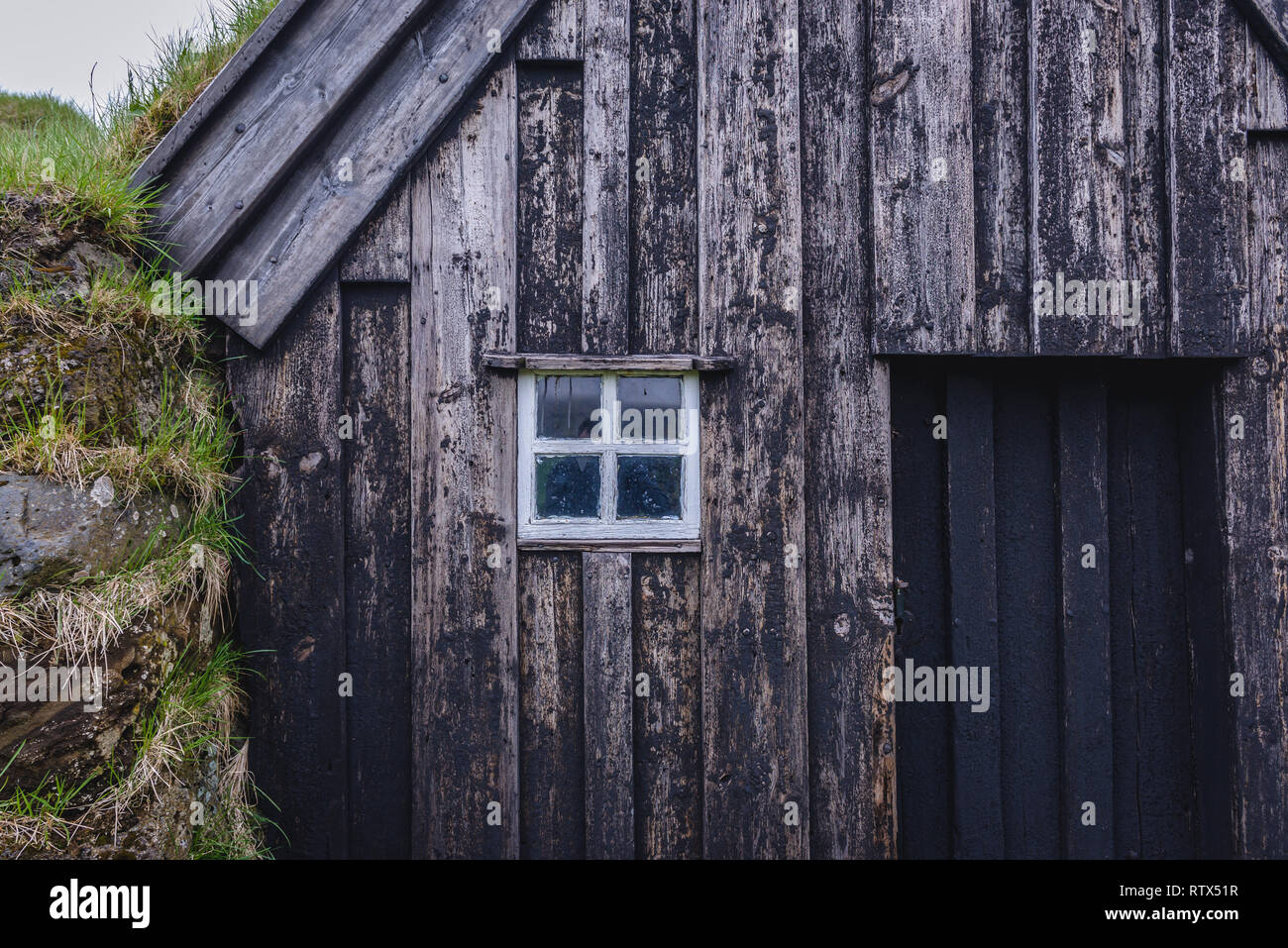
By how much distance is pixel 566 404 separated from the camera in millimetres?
2398

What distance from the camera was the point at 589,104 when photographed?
239cm

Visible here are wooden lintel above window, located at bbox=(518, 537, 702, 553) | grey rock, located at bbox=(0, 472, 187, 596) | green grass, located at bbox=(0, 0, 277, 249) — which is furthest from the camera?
wooden lintel above window, located at bbox=(518, 537, 702, 553)

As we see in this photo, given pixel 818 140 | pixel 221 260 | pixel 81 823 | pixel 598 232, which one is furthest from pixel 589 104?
pixel 81 823

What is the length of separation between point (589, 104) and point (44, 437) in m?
1.95

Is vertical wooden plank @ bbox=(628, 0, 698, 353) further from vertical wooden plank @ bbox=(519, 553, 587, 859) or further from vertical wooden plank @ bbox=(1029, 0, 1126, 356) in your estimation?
vertical wooden plank @ bbox=(1029, 0, 1126, 356)

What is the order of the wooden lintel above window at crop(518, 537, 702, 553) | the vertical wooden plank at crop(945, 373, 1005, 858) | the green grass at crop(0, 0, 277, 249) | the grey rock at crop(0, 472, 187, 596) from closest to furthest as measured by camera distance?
1. the grey rock at crop(0, 472, 187, 596)
2. the green grass at crop(0, 0, 277, 249)
3. the wooden lintel above window at crop(518, 537, 702, 553)
4. the vertical wooden plank at crop(945, 373, 1005, 858)

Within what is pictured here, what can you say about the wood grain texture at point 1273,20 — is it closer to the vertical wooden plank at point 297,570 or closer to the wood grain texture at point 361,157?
the wood grain texture at point 361,157

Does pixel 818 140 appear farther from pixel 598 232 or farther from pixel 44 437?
pixel 44 437

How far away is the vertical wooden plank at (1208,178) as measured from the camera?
2412mm

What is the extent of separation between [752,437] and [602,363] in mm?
580

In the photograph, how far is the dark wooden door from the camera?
8.06 ft

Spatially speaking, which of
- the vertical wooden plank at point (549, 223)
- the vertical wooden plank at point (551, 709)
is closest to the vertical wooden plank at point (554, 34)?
the vertical wooden plank at point (549, 223)

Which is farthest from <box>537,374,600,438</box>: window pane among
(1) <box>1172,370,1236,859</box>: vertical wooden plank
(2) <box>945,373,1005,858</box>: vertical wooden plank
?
(1) <box>1172,370,1236,859</box>: vertical wooden plank
